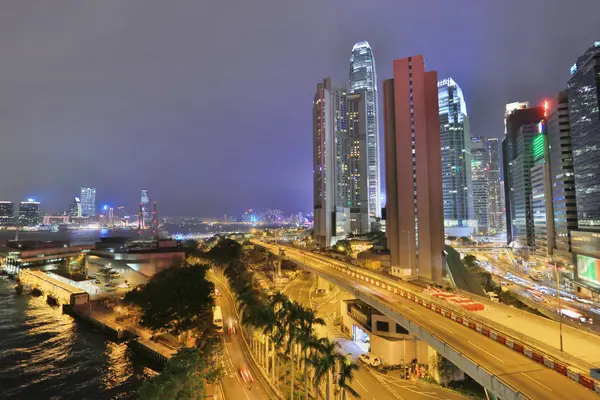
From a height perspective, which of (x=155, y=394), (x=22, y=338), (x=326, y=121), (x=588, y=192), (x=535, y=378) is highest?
(x=326, y=121)

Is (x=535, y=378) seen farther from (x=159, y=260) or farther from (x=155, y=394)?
(x=159, y=260)

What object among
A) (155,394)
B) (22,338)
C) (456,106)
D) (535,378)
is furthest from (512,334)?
(456,106)

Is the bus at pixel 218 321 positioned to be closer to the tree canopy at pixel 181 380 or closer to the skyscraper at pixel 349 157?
the tree canopy at pixel 181 380

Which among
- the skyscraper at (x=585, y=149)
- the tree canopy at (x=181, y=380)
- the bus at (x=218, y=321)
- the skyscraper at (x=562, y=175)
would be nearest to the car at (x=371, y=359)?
the tree canopy at (x=181, y=380)

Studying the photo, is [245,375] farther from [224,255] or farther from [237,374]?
[224,255]

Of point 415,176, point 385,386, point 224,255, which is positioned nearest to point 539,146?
point 415,176

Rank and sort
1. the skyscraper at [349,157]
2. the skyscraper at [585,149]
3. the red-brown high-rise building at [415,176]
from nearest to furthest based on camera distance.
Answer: the red-brown high-rise building at [415,176] < the skyscraper at [585,149] < the skyscraper at [349,157]

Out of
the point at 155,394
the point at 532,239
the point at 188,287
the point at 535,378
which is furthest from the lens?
the point at 532,239
